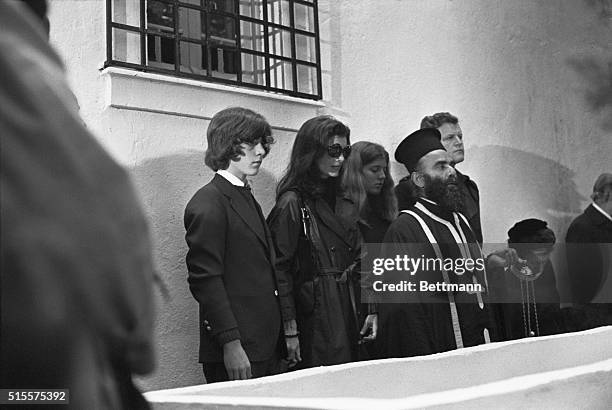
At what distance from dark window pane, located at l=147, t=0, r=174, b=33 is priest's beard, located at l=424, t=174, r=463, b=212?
1.37 metres

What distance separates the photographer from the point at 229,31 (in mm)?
3764

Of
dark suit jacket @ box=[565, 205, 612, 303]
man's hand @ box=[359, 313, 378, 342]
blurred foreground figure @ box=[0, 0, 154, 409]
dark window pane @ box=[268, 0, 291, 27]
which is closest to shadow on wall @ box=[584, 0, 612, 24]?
dark suit jacket @ box=[565, 205, 612, 303]

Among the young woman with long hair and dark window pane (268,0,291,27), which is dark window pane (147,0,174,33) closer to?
dark window pane (268,0,291,27)

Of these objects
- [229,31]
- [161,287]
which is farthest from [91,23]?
[161,287]

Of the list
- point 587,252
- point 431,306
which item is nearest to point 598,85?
point 587,252

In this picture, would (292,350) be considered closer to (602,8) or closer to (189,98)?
(189,98)

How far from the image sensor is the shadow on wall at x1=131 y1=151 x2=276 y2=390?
3.34m

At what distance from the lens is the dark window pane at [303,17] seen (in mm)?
4172

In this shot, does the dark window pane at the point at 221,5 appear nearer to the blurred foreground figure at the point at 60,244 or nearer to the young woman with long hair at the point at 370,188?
the young woman with long hair at the point at 370,188

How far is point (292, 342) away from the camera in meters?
3.31

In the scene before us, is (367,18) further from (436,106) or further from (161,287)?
(161,287)

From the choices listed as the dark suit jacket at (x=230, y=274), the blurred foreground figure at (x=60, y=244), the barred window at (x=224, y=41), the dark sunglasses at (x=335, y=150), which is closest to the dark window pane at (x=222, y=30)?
the barred window at (x=224, y=41)

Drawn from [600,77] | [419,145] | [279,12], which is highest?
[600,77]

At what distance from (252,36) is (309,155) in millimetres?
615
